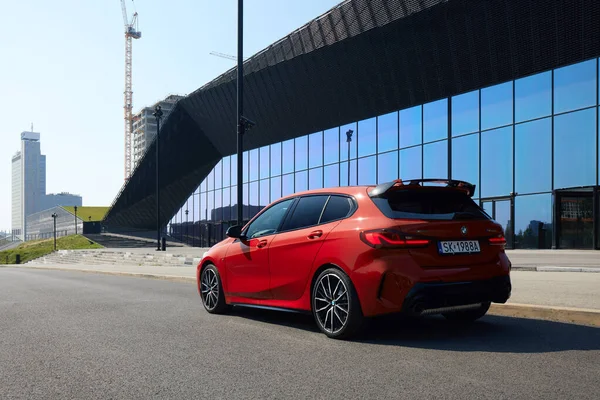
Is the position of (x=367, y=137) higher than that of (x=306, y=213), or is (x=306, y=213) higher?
(x=367, y=137)

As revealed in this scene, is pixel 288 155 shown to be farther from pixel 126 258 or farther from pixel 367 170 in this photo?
pixel 126 258

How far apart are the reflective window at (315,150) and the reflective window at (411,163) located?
7.29m

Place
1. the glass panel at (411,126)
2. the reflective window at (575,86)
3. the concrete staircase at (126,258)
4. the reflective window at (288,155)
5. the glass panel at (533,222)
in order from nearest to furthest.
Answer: the reflective window at (575,86), the glass panel at (533,222), the concrete staircase at (126,258), the glass panel at (411,126), the reflective window at (288,155)

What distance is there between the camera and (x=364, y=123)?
32719 mm

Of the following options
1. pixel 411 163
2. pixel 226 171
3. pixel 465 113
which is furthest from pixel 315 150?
pixel 226 171

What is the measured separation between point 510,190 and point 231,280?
20694mm

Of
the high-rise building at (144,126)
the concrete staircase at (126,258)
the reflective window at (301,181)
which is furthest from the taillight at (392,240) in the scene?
the high-rise building at (144,126)

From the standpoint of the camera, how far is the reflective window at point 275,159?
4013 centimetres

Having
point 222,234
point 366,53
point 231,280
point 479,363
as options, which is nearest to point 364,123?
point 366,53

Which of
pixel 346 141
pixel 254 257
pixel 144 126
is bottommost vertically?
pixel 254 257

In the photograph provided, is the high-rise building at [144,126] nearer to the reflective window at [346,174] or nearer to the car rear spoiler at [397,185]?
the reflective window at [346,174]

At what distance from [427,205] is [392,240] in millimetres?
690

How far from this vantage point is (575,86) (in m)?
23.2

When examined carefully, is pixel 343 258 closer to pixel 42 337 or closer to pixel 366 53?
pixel 42 337
